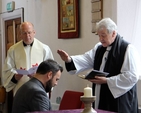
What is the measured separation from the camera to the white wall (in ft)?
14.5

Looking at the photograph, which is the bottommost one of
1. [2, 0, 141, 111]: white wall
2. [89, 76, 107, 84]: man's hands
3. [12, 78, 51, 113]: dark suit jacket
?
[12, 78, 51, 113]: dark suit jacket

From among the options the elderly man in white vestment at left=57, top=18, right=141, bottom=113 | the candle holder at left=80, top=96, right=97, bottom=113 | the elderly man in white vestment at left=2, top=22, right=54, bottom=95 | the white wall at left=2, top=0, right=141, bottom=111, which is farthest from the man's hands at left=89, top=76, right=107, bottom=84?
the elderly man in white vestment at left=2, top=22, right=54, bottom=95

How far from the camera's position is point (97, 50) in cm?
386

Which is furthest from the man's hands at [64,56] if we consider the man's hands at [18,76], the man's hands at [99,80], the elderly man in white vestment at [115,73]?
the man's hands at [18,76]

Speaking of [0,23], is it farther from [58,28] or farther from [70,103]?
[70,103]

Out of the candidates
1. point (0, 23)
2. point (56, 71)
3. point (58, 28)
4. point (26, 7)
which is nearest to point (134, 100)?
point (56, 71)

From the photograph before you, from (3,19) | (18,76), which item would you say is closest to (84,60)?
(18,76)

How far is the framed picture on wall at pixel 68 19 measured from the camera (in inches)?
200

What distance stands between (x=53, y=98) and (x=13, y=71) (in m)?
1.15

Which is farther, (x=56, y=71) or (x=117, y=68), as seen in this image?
(x=117, y=68)

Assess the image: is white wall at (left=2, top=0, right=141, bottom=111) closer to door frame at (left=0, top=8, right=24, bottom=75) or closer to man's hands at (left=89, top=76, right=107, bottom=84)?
door frame at (left=0, top=8, right=24, bottom=75)

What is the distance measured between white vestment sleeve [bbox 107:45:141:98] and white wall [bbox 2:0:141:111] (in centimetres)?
101

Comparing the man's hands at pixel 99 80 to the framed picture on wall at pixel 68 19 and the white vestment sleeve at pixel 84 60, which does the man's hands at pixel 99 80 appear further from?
the framed picture on wall at pixel 68 19

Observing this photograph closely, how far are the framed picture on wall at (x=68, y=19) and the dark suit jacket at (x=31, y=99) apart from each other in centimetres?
226
